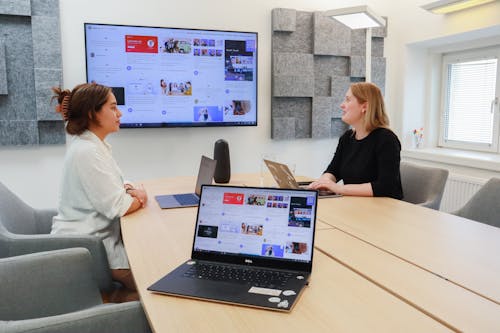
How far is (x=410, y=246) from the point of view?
1.46 m

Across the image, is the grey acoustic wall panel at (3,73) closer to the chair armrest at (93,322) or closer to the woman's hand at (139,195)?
the woman's hand at (139,195)

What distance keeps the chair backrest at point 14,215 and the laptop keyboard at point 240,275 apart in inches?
41.9

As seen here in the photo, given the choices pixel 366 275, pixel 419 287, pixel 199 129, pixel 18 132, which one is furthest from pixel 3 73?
pixel 419 287

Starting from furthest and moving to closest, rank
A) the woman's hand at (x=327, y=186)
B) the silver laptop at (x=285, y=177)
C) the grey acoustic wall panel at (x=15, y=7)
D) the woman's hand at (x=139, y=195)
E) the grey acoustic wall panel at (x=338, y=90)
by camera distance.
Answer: the grey acoustic wall panel at (x=338, y=90), the grey acoustic wall panel at (x=15, y=7), the woman's hand at (x=327, y=186), the silver laptop at (x=285, y=177), the woman's hand at (x=139, y=195)

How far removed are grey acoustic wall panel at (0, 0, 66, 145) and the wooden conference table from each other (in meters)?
1.72

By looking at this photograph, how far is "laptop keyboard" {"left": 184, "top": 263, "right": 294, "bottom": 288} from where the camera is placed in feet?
3.67

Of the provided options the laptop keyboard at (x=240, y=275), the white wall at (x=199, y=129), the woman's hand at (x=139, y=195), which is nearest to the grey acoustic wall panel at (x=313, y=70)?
the white wall at (x=199, y=129)

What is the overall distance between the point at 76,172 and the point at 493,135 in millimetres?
3333

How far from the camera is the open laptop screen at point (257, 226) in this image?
3.94 feet

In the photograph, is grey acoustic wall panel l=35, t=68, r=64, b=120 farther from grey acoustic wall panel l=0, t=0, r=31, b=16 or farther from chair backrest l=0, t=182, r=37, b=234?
chair backrest l=0, t=182, r=37, b=234

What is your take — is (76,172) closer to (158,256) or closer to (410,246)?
(158,256)

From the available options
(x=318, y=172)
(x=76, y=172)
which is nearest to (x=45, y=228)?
(x=76, y=172)

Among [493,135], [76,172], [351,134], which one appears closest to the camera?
[76,172]

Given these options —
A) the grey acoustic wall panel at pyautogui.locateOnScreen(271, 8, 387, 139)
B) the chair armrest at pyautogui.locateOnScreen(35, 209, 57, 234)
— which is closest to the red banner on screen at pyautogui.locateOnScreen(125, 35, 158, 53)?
the grey acoustic wall panel at pyautogui.locateOnScreen(271, 8, 387, 139)
